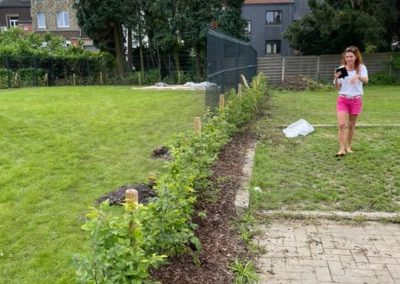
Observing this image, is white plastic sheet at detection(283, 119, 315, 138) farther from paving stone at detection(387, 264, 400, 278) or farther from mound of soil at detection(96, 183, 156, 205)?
paving stone at detection(387, 264, 400, 278)

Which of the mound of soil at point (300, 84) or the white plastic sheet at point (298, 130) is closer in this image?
the white plastic sheet at point (298, 130)

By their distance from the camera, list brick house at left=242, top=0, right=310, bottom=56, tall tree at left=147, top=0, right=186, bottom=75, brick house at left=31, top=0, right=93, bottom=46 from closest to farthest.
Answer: tall tree at left=147, top=0, right=186, bottom=75 < brick house at left=242, top=0, right=310, bottom=56 < brick house at left=31, top=0, right=93, bottom=46

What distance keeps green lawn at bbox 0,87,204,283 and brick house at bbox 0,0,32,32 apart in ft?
125

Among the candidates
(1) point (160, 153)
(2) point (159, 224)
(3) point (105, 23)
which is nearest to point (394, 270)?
(2) point (159, 224)

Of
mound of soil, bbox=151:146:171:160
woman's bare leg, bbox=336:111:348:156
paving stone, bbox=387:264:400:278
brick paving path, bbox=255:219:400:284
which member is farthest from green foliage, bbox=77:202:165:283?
woman's bare leg, bbox=336:111:348:156

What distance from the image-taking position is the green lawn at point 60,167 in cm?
362

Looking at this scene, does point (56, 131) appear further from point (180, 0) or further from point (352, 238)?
point (180, 0)

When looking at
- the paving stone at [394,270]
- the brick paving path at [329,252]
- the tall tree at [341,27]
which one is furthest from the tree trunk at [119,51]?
the paving stone at [394,270]

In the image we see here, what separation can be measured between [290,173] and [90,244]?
419cm

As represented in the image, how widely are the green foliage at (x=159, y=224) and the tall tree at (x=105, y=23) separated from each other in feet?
70.8

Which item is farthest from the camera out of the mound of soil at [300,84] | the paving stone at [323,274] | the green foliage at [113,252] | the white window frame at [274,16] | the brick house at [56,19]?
the brick house at [56,19]

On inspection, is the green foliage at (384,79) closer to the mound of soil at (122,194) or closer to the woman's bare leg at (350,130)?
the woman's bare leg at (350,130)

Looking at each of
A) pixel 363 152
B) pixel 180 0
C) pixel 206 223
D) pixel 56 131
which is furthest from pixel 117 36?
pixel 206 223

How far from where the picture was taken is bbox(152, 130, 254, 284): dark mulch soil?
3.16 meters
